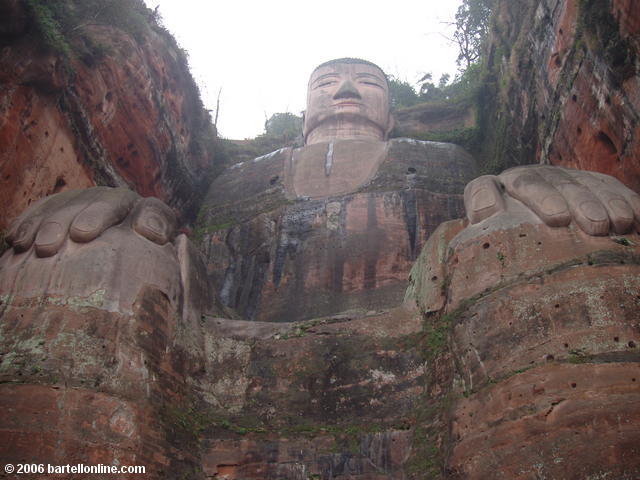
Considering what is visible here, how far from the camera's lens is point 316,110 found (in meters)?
15.9

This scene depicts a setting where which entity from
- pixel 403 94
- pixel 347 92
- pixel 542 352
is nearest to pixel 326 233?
pixel 347 92

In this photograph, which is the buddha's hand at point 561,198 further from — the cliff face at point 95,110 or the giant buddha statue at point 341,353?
the cliff face at point 95,110

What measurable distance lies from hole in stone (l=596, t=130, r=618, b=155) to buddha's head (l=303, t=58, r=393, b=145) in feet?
20.0

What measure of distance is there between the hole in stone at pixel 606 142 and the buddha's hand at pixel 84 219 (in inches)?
209

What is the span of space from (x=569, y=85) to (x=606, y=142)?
0.92 meters

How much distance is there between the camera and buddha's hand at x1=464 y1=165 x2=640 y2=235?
7148mm

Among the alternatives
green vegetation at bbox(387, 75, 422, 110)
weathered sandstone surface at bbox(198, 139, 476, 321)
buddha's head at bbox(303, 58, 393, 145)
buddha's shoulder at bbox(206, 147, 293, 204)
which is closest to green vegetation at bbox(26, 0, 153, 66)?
buddha's shoulder at bbox(206, 147, 293, 204)

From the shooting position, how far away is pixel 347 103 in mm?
15781

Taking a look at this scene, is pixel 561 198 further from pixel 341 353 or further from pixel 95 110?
pixel 95 110

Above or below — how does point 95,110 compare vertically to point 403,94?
below

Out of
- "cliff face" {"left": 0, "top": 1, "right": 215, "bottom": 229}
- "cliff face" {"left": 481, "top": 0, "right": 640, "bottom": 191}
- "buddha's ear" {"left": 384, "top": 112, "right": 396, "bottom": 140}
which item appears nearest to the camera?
"cliff face" {"left": 481, "top": 0, "right": 640, "bottom": 191}

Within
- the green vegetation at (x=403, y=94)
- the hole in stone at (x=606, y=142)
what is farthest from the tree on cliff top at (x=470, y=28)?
the hole in stone at (x=606, y=142)

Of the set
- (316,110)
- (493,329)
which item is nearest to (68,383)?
(493,329)

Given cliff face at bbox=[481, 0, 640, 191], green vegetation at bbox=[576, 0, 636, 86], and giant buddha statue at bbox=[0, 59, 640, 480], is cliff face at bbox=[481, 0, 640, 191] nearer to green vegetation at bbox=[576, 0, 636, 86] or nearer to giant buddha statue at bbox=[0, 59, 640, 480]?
green vegetation at bbox=[576, 0, 636, 86]
